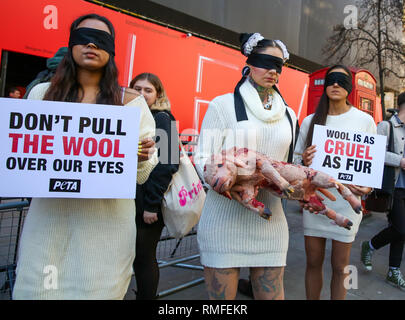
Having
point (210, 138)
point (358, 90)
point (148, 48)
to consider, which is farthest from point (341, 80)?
point (148, 48)

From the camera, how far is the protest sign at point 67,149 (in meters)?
1.50

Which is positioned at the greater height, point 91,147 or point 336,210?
point 91,147

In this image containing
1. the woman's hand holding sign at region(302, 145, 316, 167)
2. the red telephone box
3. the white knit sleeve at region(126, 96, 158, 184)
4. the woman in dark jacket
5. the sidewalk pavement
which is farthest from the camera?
the red telephone box

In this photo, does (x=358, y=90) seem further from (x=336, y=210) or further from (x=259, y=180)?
(x=259, y=180)

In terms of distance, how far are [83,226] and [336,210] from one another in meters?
2.10

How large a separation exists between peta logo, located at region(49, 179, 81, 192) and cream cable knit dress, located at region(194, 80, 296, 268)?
0.69 m

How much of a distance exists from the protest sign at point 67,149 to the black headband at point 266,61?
910mm

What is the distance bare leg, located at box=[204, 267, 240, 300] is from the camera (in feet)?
6.13

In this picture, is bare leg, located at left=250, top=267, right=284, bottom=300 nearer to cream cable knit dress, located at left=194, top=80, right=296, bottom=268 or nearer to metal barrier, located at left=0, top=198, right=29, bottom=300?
cream cable knit dress, located at left=194, top=80, right=296, bottom=268

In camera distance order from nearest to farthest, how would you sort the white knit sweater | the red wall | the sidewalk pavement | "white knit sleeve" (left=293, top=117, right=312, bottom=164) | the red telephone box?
the white knit sweater < "white knit sleeve" (left=293, top=117, right=312, bottom=164) < the sidewalk pavement < the red wall < the red telephone box

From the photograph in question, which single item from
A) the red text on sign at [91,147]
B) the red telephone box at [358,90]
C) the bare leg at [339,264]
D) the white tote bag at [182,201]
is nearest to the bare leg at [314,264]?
the bare leg at [339,264]

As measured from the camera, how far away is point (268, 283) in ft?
6.21

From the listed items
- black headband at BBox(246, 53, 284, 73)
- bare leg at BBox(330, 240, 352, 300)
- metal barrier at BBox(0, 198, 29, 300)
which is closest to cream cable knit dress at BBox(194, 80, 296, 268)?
black headband at BBox(246, 53, 284, 73)
